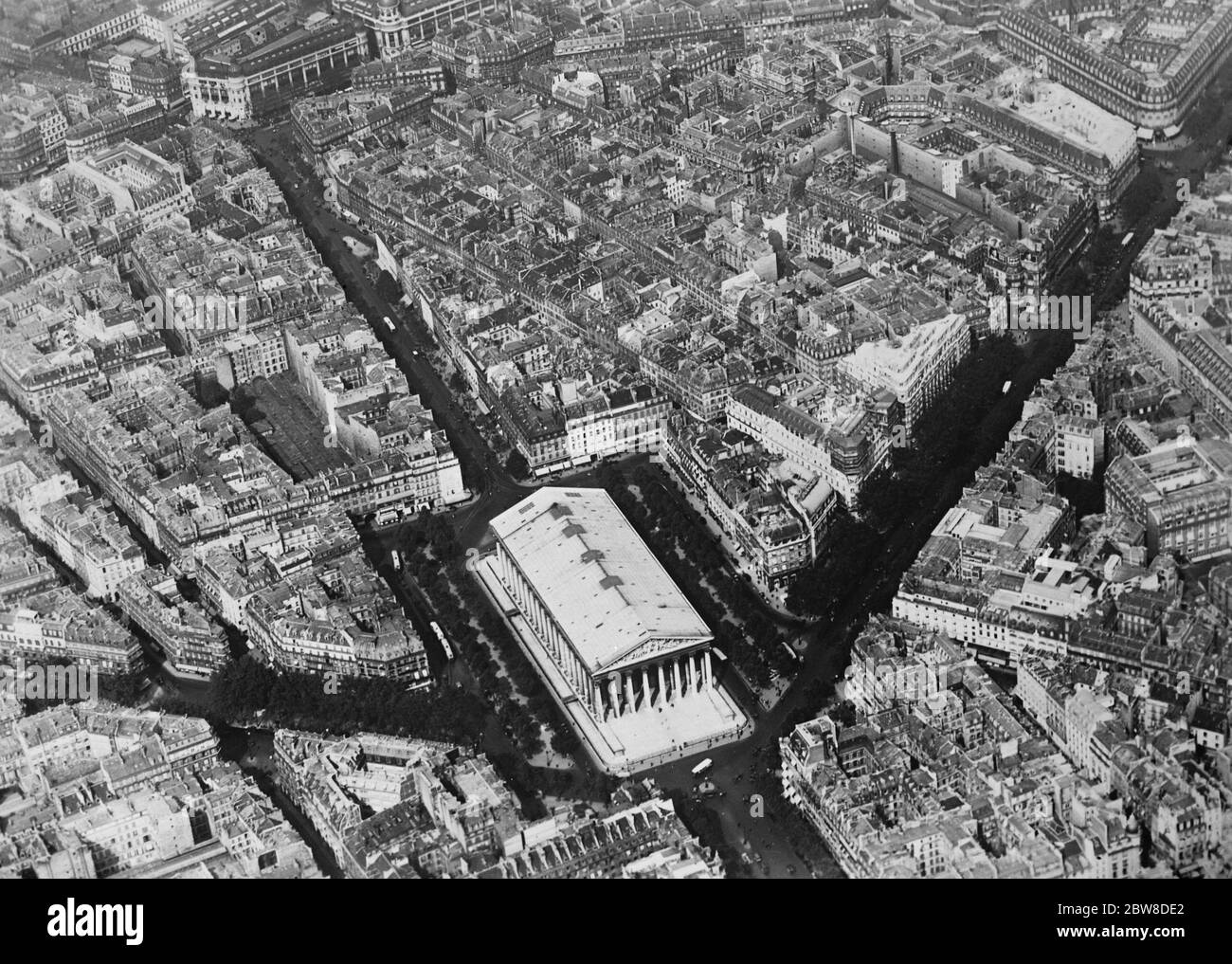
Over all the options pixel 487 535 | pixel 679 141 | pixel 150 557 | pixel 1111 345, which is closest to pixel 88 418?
pixel 150 557

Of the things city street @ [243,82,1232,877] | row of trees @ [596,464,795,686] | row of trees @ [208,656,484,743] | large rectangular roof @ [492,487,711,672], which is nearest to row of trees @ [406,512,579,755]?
city street @ [243,82,1232,877]

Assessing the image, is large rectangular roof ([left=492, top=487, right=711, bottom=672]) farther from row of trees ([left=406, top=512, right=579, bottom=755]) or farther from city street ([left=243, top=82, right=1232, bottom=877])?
city street ([left=243, top=82, right=1232, bottom=877])

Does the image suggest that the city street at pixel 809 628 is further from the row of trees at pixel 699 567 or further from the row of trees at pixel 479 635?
the row of trees at pixel 699 567

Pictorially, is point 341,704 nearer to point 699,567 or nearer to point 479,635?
point 479,635

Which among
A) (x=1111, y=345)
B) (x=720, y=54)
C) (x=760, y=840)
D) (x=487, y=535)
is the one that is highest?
(x=720, y=54)

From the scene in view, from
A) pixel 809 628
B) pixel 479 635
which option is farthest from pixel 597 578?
pixel 809 628

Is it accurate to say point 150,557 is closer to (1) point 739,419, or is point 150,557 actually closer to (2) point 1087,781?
(1) point 739,419
